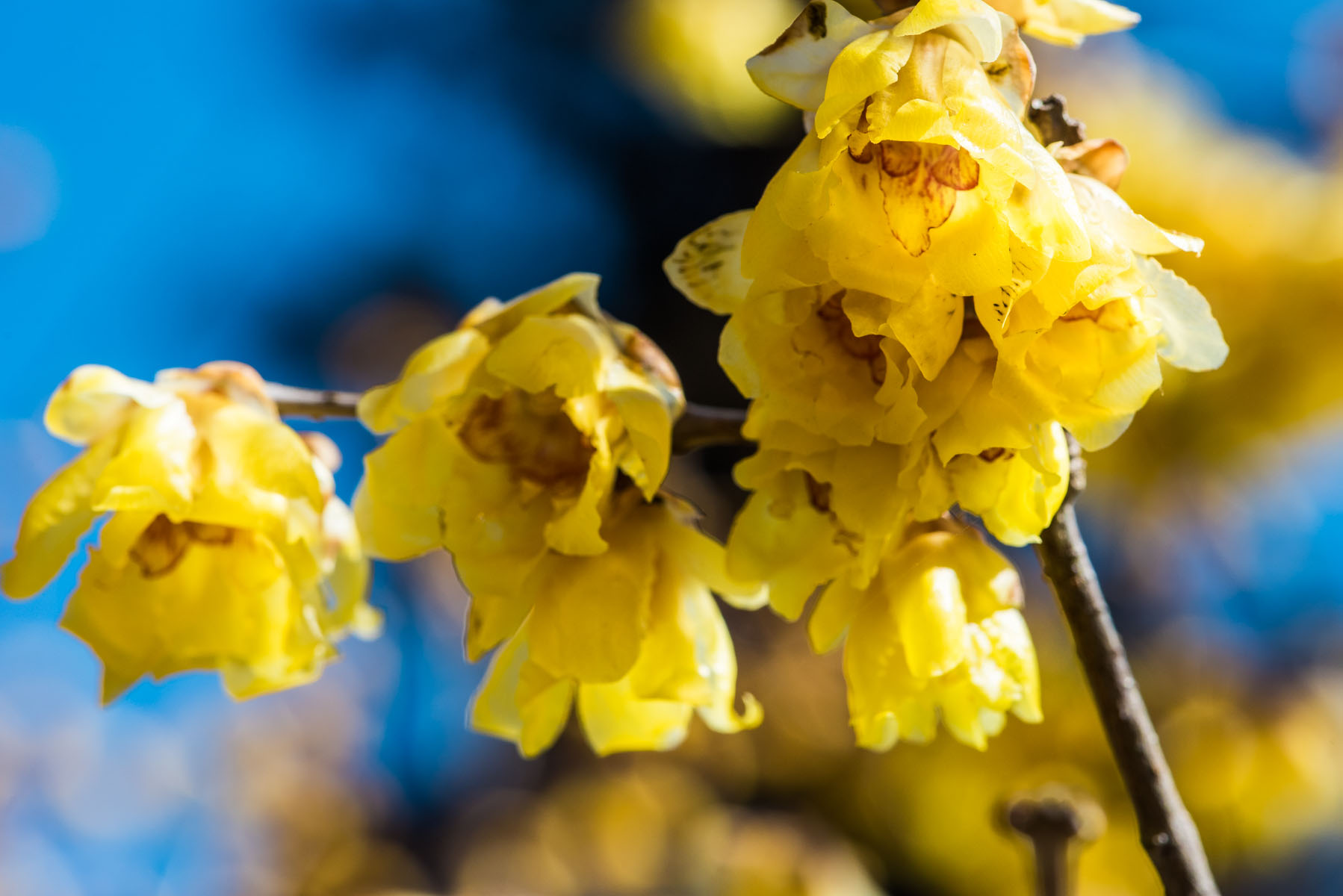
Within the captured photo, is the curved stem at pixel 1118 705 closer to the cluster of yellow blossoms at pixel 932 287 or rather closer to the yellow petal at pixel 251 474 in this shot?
A: the cluster of yellow blossoms at pixel 932 287

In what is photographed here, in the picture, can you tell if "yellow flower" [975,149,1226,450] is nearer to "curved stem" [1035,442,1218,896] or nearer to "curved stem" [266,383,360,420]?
"curved stem" [1035,442,1218,896]

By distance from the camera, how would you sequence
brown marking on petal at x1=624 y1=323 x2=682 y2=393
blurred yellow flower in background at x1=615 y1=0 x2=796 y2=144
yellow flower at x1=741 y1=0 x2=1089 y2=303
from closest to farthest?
yellow flower at x1=741 y1=0 x2=1089 y2=303, brown marking on petal at x1=624 y1=323 x2=682 y2=393, blurred yellow flower in background at x1=615 y1=0 x2=796 y2=144

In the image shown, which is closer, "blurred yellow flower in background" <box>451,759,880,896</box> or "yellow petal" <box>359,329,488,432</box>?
"yellow petal" <box>359,329,488,432</box>

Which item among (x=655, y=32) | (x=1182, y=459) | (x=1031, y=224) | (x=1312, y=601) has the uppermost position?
(x=1031, y=224)

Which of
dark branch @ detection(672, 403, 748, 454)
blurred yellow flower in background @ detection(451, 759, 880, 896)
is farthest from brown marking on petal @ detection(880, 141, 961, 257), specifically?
blurred yellow flower in background @ detection(451, 759, 880, 896)

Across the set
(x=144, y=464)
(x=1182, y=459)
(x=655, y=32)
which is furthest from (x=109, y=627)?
(x=655, y=32)

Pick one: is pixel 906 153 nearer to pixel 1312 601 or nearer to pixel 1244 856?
pixel 1244 856

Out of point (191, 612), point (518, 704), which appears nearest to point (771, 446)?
point (518, 704)

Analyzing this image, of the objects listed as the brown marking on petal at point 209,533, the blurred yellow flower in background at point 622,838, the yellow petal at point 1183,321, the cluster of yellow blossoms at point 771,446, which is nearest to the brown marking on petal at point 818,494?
the cluster of yellow blossoms at point 771,446
